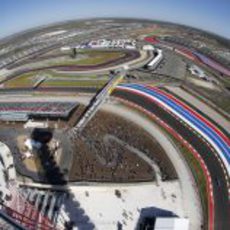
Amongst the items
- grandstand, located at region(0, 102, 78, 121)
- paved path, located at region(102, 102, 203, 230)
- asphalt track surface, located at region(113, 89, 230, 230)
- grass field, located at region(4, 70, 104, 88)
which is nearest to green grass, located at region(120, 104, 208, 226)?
paved path, located at region(102, 102, 203, 230)

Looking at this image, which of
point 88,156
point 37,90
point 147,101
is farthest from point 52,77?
point 88,156

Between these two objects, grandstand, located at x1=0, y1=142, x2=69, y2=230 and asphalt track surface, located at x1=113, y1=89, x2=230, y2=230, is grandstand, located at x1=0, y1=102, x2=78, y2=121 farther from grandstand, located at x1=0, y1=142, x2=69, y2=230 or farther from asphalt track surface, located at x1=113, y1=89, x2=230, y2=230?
grandstand, located at x1=0, y1=142, x2=69, y2=230

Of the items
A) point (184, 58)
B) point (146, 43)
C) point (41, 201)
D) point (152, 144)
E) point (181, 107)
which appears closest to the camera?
point (41, 201)

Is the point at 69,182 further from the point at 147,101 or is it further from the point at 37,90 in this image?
the point at 37,90

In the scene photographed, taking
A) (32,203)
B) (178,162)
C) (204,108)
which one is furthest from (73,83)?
(32,203)

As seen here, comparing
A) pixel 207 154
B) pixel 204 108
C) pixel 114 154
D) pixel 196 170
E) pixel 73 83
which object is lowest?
pixel 196 170

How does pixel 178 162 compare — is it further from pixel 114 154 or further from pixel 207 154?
pixel 114 154

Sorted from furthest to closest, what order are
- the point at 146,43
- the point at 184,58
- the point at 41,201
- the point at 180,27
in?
the point at 180,27 → the point at 146,43 → the point at 184,58 → the point at 41,201
